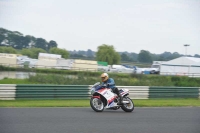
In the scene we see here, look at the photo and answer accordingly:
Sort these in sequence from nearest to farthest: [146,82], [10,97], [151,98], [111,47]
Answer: [10,97] < [151,98] < [146,82] < [111,47]

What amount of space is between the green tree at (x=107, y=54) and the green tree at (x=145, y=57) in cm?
1347

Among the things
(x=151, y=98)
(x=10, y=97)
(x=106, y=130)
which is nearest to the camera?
(x=106, y=130)

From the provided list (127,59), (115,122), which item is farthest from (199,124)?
(127,59)

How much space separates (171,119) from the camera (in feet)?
39.2

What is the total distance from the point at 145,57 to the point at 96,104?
92.4m

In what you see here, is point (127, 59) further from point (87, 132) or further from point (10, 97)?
point (87, 132)

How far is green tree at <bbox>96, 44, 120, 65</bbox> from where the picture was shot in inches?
3561

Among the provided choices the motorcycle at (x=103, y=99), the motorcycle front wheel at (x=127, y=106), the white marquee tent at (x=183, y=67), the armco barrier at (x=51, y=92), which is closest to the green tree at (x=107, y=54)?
the white marquee tent at (x=183, y=67)

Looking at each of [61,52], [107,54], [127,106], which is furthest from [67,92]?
[61,52]

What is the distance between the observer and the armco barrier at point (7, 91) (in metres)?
16.7

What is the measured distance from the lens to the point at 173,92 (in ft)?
70.2

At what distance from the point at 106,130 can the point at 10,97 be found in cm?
921

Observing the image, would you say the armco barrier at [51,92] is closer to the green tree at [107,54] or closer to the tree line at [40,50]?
the tree line at [40,50]

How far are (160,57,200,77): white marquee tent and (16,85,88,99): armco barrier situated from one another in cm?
2495
